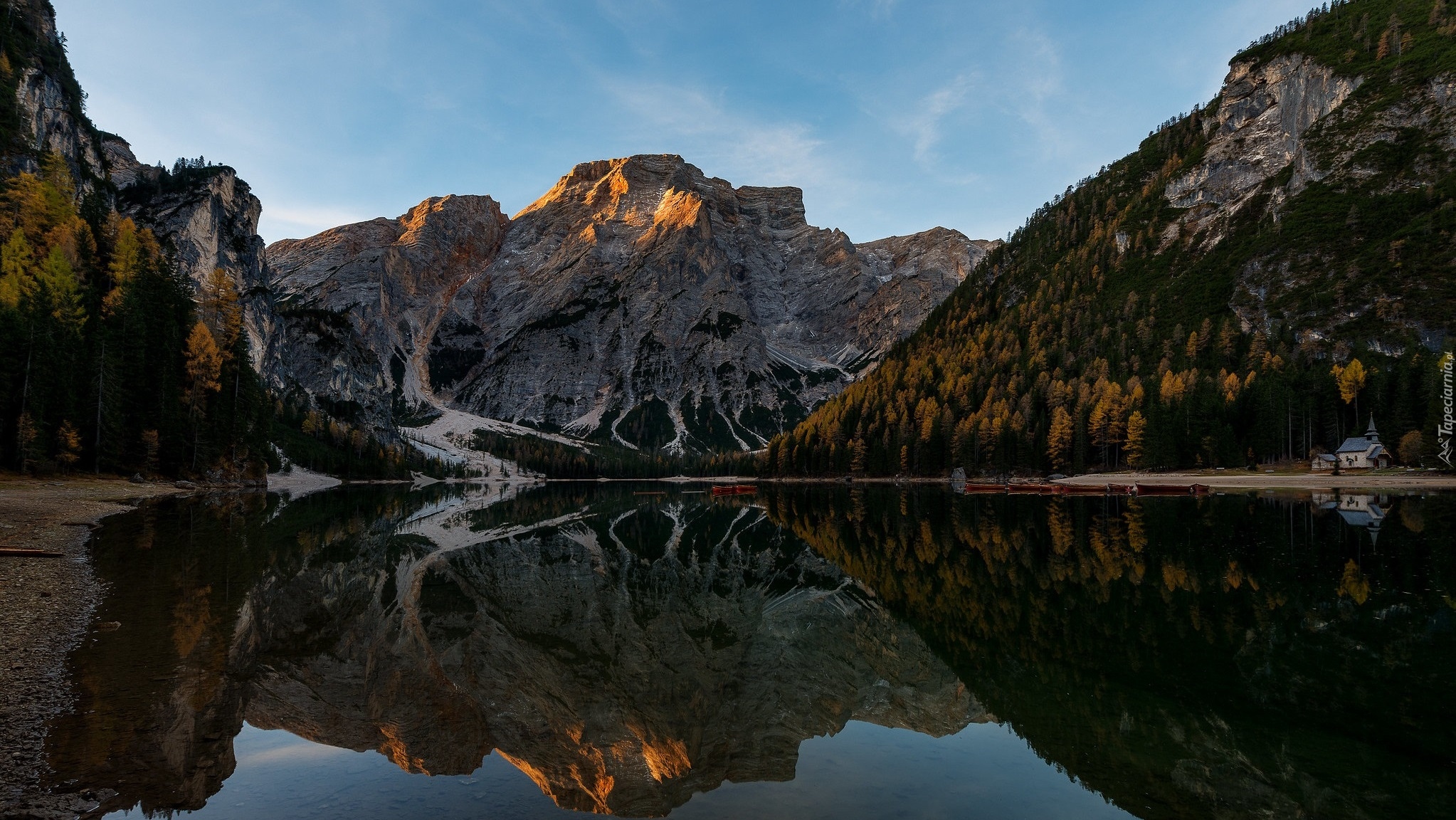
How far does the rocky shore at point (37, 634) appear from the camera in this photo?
9.11 metres

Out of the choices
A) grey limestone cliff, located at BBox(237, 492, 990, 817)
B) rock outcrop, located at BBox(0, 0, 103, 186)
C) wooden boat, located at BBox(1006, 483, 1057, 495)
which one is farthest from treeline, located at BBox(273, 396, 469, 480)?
grey limestone cliff, located at BBox(237, 492, 990, 817)

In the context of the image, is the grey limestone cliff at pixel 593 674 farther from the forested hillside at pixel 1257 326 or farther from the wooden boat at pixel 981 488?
the forested hillside at pixel 1257 326

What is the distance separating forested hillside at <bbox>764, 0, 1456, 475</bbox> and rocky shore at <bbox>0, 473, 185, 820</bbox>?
127475 millimetres

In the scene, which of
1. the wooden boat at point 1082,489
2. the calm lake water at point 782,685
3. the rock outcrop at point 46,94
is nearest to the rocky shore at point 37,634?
the calm lake water at point 782,685

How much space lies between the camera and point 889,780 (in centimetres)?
1164

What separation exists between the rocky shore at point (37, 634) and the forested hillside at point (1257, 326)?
418 ft

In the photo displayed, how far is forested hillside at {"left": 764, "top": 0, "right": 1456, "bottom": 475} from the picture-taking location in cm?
11388

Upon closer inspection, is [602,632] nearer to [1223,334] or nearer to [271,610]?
[271,610]

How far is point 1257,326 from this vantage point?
15462cm

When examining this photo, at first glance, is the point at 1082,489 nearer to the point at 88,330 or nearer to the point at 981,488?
the point at 981,488

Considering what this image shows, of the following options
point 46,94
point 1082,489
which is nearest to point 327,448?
point 46,94

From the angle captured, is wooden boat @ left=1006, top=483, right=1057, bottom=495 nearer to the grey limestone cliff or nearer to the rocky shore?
the grey limestone cliff

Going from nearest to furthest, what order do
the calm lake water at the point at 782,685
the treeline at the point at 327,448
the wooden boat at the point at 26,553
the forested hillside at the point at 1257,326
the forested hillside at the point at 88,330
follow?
the calm lake water at the point at 782,685 → the wooden boat at the point at 26,553 → the forested hillside at the point at 88,330 → the forested hillside at the point at 1257,326 → the treeline at the point at 327,448

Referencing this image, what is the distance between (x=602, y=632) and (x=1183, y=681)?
15.9 metres
